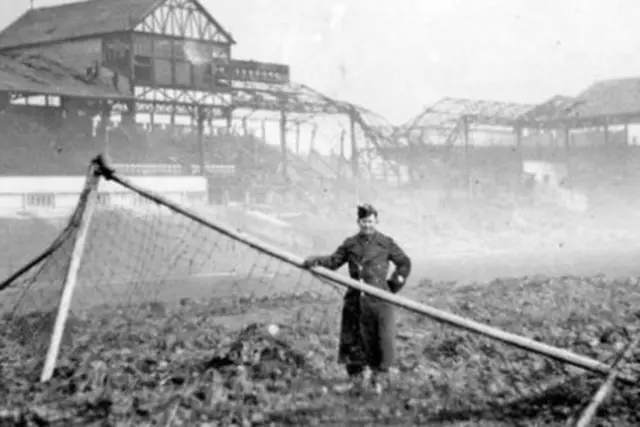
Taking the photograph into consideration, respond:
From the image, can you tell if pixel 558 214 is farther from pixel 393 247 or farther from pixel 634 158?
pixel 393 247

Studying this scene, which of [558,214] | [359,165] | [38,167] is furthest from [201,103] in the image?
[558,214]

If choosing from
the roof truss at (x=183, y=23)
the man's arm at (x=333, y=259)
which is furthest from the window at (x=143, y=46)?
the man's arm at (x=333, y=259)

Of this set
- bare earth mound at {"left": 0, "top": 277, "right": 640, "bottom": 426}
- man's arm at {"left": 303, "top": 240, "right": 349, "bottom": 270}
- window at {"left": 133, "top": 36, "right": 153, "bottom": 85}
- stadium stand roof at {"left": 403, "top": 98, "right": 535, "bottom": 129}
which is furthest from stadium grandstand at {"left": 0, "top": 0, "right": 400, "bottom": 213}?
man's arm at {"left": 303, "top": 240, "right": 349, "bottom": 270}

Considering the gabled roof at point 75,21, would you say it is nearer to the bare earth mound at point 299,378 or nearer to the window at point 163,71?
the window at point 163,71

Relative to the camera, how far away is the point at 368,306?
19.9ft

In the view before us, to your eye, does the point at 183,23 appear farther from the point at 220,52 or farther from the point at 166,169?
the point at 166,169

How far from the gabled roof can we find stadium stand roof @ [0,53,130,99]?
2935 millimetres

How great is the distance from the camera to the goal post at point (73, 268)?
595 cm

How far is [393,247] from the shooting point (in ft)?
20.6

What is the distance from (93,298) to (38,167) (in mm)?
11104

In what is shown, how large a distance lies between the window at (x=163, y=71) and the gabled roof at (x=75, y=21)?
190cm

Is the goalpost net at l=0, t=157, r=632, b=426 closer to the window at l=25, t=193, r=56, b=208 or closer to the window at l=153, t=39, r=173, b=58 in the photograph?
the window at l=25, t=193, r=56, b=208

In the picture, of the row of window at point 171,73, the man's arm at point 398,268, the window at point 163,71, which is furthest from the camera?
the window at point 163,71

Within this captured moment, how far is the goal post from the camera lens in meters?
5.95
